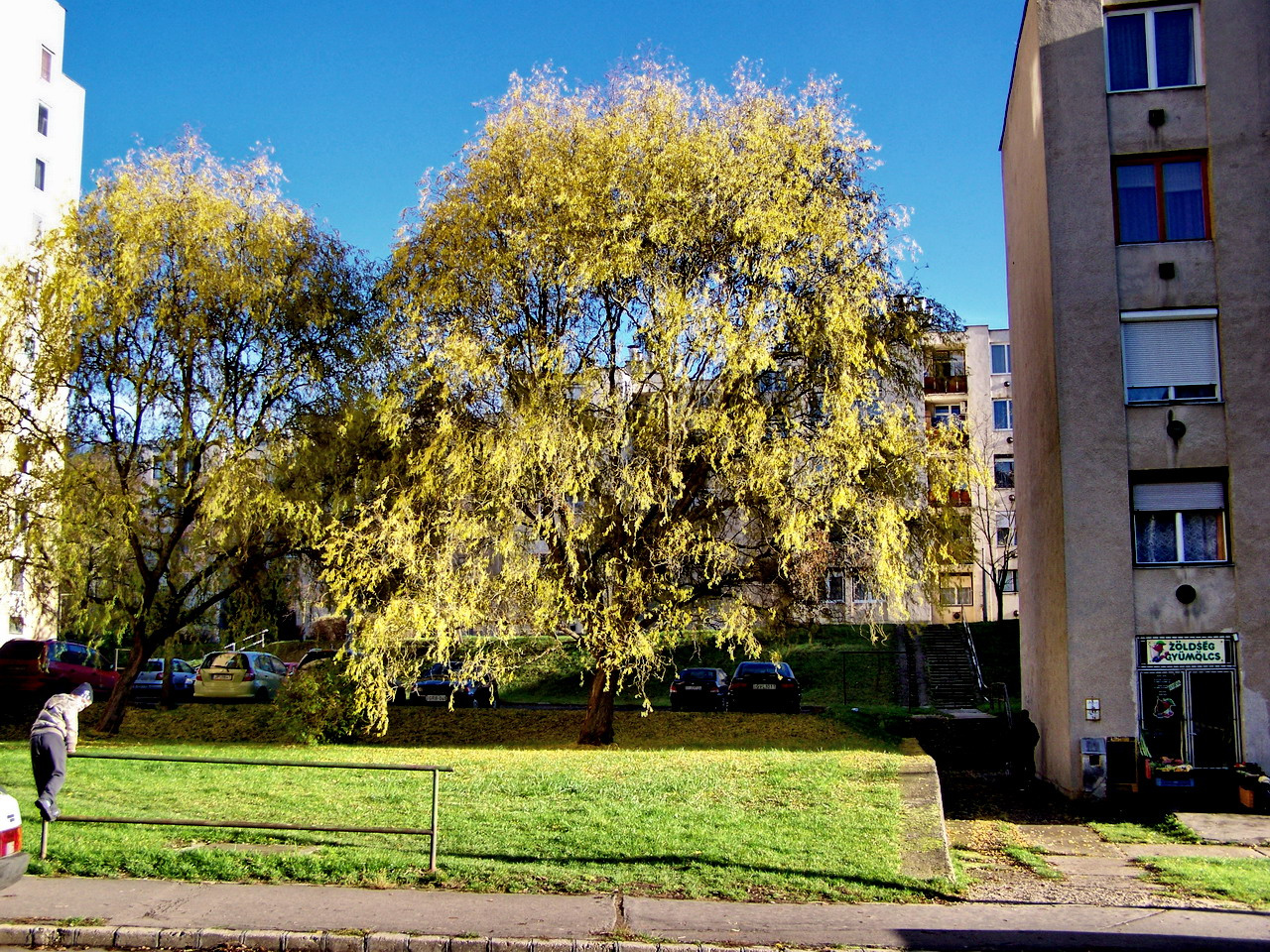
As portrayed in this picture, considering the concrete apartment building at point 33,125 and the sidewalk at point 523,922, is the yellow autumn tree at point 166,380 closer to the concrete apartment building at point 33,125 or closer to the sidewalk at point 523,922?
the sidewalk at point 523,922

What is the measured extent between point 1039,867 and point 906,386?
10079 millimetres

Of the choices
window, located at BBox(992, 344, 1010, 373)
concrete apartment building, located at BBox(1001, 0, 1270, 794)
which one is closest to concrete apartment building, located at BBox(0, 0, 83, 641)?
concrete apartment building, located at BBox(1001, 0, 1270, 794)

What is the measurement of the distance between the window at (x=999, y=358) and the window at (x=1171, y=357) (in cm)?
3226

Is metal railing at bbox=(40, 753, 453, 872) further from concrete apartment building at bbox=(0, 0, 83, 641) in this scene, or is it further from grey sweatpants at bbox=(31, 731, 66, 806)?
concrete apartment building at bbox=(0, 0, 83, 641)

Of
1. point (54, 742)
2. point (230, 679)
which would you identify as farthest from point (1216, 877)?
point (230, 679)

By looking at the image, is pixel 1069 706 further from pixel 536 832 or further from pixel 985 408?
pixel 985 408

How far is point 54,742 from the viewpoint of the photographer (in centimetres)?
A: 1028

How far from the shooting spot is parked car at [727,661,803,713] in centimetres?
2855

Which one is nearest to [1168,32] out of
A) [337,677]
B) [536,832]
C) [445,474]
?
[445,474]

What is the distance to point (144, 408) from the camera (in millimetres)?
20969

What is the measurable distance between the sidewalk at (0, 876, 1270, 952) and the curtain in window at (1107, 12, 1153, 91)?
1450cm

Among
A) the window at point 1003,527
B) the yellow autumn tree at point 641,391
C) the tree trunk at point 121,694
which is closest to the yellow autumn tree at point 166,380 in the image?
the tree trunk at point 121,694

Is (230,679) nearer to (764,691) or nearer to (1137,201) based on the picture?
(764,691)

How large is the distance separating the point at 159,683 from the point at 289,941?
25.5 meters
